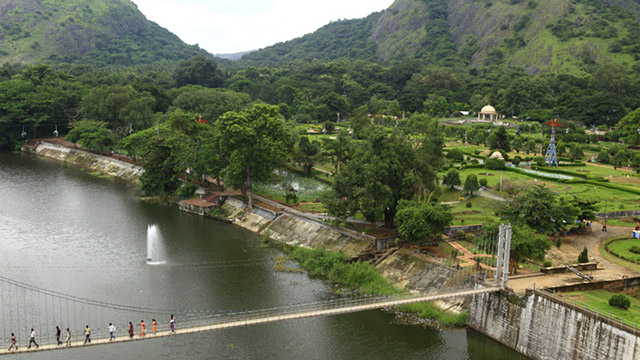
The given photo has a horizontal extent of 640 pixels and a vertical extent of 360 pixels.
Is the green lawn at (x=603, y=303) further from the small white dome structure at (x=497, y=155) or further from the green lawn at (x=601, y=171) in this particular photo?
the small white dome structure at (x=497, y=155)

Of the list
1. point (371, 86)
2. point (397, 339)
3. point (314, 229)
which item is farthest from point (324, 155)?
point (371, 86)

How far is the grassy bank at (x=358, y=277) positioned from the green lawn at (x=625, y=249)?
53.0 feet

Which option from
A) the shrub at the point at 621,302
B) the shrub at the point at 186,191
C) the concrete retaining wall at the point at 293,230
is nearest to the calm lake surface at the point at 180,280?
the concrete retaining wall at the point at 293,230

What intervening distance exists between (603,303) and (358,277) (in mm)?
19870

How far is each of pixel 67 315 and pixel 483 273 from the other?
33400 mm

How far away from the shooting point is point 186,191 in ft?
246

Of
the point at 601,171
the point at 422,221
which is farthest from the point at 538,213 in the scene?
the point at 601,171

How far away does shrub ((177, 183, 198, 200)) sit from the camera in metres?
74.7

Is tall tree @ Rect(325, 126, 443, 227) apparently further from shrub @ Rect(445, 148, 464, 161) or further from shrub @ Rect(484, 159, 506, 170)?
shrub @ Rect(445, 148, 464, 161)

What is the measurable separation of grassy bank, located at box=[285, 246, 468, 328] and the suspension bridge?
1576mm

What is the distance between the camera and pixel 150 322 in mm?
38844

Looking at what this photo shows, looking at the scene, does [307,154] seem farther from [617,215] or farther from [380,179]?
[617,215]

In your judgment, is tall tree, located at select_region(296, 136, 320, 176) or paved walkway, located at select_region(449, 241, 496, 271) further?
tall tree, located at select_region(296, 136, 320, 176)

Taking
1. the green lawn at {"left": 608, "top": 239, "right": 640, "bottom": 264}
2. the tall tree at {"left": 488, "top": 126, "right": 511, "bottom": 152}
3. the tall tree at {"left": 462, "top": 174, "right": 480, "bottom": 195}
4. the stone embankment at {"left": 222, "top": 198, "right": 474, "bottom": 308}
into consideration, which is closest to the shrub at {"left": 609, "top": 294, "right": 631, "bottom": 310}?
the stone embankment at {"left": 222, "top": 198, "right": 474, "bottom": 308}
